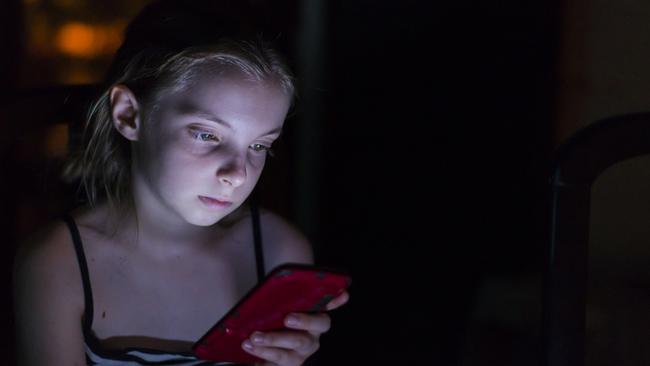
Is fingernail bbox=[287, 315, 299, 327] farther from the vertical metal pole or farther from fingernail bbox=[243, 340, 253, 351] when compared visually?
the vertical metal pole

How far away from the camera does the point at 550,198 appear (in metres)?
0.66

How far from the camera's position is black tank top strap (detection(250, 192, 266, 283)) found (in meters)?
0.98

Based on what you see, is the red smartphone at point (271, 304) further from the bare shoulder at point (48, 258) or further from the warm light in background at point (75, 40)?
the warm light in background at point (75, 40)

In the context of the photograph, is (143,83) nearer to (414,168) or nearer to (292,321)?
(292,321)

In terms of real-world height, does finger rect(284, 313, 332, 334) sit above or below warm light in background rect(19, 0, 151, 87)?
below

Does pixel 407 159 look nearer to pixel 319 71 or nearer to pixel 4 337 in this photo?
pixel 319 71

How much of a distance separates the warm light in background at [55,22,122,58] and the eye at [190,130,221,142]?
44cm

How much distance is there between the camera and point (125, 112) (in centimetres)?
88

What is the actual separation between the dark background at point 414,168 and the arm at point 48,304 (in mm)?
225

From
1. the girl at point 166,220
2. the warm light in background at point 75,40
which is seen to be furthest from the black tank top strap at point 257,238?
the warm light in background at point 75,40

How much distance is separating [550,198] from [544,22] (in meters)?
0.46

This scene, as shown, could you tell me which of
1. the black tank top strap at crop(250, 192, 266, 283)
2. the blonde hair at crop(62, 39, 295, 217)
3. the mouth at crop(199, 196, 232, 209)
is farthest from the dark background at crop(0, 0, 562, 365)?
the mouth at crop(199, 196, 232, 209)

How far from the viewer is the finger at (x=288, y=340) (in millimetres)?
797

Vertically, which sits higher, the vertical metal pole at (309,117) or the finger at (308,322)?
the vertical metal pole at (309,117)
